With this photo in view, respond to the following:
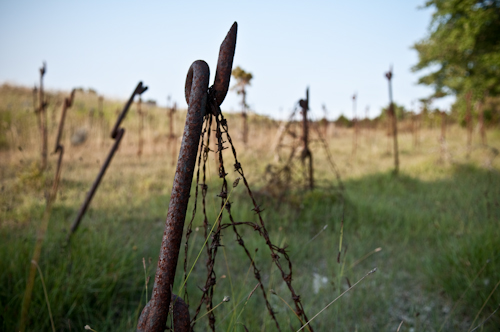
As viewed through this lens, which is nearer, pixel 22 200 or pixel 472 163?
pixel 22 200

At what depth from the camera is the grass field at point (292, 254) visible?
1.88m

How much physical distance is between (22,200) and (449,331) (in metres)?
5.14

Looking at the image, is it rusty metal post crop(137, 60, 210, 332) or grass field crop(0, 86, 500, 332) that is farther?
grass field crop(0, 86, 500, 332)

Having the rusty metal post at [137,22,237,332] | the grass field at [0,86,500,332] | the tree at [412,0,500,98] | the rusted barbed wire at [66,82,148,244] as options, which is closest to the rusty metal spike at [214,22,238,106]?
the rusty metal post at [137,22,237,332]

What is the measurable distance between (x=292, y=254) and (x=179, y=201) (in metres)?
2.35

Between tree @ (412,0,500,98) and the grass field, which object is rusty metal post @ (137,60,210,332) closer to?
the grass field

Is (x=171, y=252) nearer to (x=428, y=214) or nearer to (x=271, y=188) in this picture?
(x=271, y=188)

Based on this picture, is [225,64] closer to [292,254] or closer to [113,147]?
[113,147]

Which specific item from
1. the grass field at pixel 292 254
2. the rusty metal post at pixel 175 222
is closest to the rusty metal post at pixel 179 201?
the rusty metal post at pixel 175 222

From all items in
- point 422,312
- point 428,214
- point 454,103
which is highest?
point 454,103

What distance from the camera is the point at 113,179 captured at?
5.65m

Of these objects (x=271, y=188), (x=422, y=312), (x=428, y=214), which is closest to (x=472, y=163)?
(x=428, y=214)

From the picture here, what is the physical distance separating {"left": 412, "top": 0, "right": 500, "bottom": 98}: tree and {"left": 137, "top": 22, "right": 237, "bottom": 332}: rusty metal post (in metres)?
15.6

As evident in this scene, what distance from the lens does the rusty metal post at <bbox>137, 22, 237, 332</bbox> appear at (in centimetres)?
79
